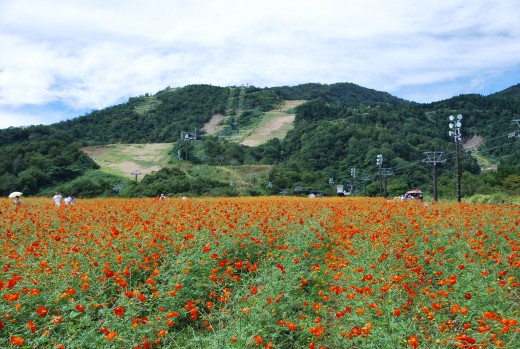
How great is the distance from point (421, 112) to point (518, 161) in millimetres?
52532

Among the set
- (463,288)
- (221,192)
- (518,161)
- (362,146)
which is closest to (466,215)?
(463,288)

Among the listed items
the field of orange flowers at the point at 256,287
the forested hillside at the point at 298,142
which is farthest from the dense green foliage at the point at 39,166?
the field of orange flowers at the point at 256,287

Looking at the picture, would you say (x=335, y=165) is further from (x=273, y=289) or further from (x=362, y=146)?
(x=273, y=289)

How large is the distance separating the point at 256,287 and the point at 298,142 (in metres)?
115

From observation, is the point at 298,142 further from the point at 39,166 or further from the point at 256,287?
the point at 256,287

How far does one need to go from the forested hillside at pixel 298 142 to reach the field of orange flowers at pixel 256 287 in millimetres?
22933

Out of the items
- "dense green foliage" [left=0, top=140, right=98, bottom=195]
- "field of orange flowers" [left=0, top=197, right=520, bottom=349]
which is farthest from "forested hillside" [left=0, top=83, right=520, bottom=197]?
"field of orange flowers" [left=0, top=197, right=520, bottom=349]

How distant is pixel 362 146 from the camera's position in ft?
312

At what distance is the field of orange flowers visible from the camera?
3670 mm

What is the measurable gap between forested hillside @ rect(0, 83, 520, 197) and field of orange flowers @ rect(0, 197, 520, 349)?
22933mm

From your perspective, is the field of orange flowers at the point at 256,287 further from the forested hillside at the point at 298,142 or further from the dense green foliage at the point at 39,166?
the dense green foliage at the point at 39,166

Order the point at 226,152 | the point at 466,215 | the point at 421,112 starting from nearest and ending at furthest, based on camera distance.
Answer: the point at 466,215 < the point at 226,152 < the point at 421,112

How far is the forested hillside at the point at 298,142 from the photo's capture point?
6097 cm

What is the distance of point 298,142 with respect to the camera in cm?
11875
